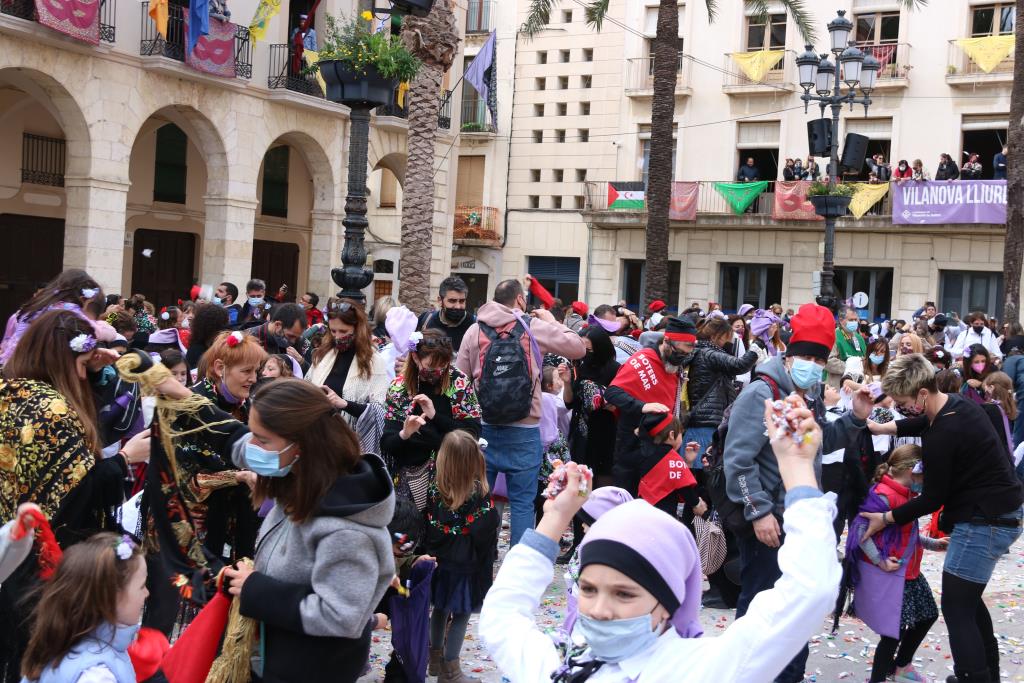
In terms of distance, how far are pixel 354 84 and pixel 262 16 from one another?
13.8 metres

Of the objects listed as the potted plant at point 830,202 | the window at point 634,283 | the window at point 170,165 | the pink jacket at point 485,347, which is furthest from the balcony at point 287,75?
the pink jacket at point 485,347

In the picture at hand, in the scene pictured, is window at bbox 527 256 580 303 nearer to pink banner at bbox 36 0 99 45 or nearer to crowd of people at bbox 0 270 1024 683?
pink banner at bbox 36 0 99 45

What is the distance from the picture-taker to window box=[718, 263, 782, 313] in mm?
34812

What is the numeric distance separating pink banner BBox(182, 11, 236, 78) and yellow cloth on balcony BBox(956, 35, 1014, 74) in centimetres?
2076

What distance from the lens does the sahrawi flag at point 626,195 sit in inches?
1417

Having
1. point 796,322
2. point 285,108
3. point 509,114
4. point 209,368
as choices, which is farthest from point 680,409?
point 509,114

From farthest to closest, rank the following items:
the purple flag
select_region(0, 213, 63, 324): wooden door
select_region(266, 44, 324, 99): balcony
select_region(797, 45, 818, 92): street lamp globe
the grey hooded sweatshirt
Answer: the purple flag, select_region(266, 44, 324, 99): balcony, select_region(0, 213, 63, 324): wooden door, select_region(797, 45, 818, 92): street lamp globe, the grey hooded sweatshirt

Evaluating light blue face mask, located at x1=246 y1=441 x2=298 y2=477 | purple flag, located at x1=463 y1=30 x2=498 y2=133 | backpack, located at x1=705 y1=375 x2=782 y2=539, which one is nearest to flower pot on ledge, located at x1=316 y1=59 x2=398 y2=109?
backpack, located at x1=705 y1=375 x2=782 y2=539

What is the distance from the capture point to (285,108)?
24.7 meters

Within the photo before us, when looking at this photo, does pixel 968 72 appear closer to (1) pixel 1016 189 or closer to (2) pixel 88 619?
(1) pixel 1016 189

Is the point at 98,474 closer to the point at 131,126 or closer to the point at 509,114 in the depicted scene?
the point at 131,126

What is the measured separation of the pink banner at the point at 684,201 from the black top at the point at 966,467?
29525 millimetres

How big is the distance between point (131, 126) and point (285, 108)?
13.8 ft

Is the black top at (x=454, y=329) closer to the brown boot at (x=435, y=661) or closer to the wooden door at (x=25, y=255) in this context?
the brown boot at (x=435, y=661)
